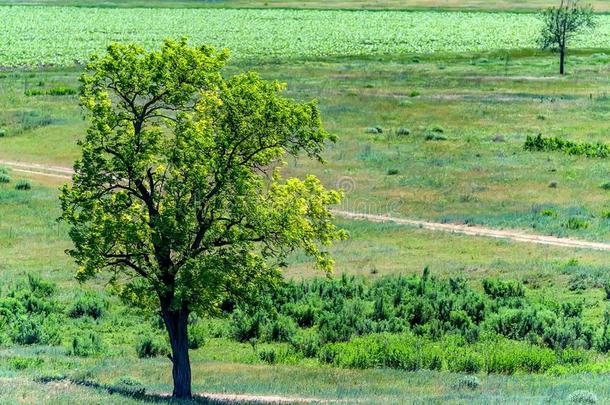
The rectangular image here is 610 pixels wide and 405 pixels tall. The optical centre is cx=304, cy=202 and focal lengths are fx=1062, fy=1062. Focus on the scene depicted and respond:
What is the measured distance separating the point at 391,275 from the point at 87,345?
1365cm

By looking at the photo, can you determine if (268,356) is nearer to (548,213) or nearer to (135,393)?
(135,393)

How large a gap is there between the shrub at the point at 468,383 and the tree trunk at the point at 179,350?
6.74 meters

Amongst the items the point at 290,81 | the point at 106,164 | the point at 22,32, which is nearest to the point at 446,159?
the point at 290,81

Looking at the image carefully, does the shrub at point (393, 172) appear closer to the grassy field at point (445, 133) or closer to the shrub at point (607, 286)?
the grassy field at point (445, 133)

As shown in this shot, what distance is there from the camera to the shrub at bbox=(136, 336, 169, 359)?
32719 mm

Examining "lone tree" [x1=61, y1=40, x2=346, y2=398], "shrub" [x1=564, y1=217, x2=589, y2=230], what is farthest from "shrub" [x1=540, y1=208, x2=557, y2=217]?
"lone tree" [x1=61, y1=40, x2=346, y2=398]

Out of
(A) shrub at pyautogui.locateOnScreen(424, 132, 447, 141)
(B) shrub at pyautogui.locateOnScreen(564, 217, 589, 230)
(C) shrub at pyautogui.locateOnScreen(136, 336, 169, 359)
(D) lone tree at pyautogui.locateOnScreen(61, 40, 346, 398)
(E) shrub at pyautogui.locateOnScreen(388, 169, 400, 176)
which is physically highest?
(D) lone tree at pyautogui.locateOnScreen(61, 40, 346, 398)

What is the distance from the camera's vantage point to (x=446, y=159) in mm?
63656

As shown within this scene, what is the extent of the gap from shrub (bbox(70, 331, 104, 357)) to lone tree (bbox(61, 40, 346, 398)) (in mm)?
5995

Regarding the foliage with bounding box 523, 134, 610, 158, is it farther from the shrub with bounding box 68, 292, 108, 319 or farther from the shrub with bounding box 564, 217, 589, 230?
the shrub with bounding box 68, 292, 108, 319

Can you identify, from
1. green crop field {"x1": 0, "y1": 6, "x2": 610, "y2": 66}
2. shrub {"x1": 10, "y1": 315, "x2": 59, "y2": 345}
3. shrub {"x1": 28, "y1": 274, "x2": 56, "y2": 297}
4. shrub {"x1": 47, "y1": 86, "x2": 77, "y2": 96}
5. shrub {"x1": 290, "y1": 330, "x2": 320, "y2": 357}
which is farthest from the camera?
green crop field {"x1": 0, "y1": 6, "x2": 610, "y2": 66}

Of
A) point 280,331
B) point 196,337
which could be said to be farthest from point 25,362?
point 280,331

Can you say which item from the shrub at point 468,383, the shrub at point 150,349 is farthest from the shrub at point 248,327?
the shrub at point 468,383

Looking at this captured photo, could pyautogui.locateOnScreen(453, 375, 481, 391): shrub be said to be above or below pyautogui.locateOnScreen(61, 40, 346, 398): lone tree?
below
